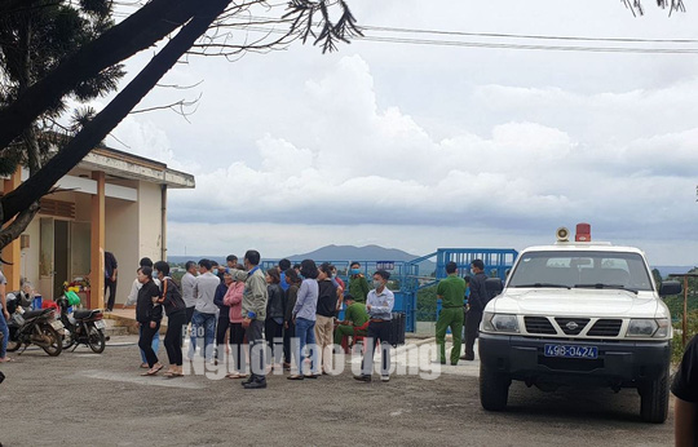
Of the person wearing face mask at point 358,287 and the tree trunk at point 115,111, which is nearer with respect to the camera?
the tree trunk at point 115,111

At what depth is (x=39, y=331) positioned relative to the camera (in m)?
14.3

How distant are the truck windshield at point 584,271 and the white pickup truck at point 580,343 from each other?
31cm

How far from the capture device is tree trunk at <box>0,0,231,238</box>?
420 centimetres

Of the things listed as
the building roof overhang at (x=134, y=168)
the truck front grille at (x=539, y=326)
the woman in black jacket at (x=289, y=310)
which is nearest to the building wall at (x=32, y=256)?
the building roof overhang at (x=134, y=168)

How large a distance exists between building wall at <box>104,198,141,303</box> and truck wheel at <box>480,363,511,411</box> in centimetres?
1603

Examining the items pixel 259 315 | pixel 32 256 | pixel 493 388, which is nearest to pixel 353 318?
pixel 259 315

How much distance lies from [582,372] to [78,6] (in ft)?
19.2

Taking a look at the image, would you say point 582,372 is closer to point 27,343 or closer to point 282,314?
point 282,314

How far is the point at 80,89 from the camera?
18.7 feet

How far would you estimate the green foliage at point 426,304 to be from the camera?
20.3 metres

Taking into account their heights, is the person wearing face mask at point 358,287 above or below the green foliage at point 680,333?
above

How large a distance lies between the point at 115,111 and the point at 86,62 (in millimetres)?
308

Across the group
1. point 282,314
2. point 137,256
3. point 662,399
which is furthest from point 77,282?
point 662,399

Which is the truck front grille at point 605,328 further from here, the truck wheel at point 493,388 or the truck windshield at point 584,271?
the truck windshield at point 584,271
